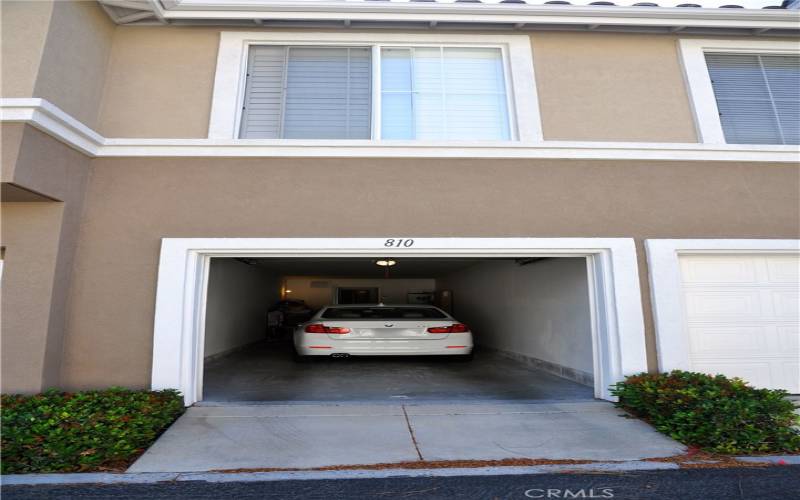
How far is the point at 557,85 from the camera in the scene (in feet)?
18.3

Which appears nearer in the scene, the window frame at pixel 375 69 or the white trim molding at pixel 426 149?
the white trim molding at pixel 426 149

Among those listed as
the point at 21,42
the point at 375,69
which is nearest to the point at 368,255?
the point at 375,69

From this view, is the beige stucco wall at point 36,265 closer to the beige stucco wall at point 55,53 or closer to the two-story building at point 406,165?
the two-story building at point 406,165

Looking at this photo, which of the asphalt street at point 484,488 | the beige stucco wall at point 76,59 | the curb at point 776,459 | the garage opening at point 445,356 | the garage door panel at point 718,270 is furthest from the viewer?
the garage opening at point 445,356

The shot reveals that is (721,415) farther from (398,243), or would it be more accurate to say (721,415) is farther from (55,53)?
(55,53)

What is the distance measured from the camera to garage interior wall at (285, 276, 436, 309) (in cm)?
1555

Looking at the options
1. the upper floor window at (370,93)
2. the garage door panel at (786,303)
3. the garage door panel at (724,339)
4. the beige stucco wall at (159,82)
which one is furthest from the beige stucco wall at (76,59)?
the garage door panel at (786,303)

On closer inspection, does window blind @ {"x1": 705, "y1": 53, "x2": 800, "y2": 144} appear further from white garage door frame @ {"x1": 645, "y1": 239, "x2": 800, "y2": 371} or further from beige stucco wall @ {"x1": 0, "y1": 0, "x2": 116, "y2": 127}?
beige stucco wall @ {"x1": 0, "y1": 0, "x2": 116, "y2": 127}

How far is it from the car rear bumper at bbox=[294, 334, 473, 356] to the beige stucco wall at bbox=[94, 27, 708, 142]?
12.9 ft

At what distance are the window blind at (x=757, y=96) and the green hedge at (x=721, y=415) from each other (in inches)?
138

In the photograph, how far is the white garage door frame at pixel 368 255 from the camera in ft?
15.5

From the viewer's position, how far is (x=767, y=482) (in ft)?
9.93

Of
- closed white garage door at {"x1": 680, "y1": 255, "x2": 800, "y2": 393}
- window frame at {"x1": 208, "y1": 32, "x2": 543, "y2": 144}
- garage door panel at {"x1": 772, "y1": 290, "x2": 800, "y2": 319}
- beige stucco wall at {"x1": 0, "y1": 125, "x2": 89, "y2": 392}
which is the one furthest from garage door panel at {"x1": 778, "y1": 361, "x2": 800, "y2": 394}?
beige stucco wall at {"x1": 0, "y1": 125, "x2": 89, "y2": 392}

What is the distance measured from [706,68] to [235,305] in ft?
32.2
